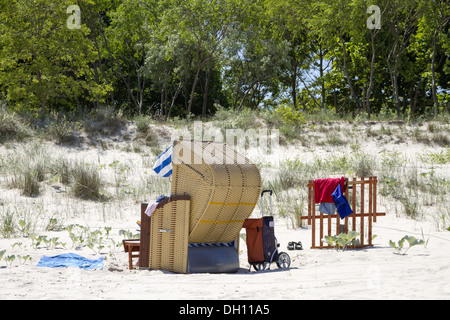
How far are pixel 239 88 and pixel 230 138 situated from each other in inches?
496

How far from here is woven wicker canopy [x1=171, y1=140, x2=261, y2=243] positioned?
6.05 metres

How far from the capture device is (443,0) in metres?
24.4

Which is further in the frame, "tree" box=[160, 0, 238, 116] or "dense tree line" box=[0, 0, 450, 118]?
"tree" box=[160, 0, 238, 116]

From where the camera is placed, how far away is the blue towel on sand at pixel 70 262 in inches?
254

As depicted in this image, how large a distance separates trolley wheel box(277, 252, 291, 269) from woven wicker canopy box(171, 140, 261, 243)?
2.20 feet

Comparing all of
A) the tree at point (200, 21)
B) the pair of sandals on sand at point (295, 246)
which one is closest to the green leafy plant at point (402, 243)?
the pair of sandals on sand at point (295, 246)

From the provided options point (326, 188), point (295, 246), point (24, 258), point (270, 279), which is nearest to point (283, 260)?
point (270, 279)

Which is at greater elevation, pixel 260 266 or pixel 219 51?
pixel 219 51

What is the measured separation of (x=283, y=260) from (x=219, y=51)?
851 inches

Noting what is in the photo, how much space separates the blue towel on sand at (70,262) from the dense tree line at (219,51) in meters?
14.9

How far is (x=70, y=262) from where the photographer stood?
666 centimetres

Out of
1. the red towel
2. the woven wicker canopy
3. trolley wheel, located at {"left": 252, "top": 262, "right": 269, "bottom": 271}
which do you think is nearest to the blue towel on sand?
the woven wicker canopy

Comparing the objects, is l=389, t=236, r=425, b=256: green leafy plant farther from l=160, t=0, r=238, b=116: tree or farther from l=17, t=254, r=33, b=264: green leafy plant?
l=160, t=0, r=238, b=116: tree

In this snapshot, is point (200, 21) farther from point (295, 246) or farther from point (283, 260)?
point (283, 260)
